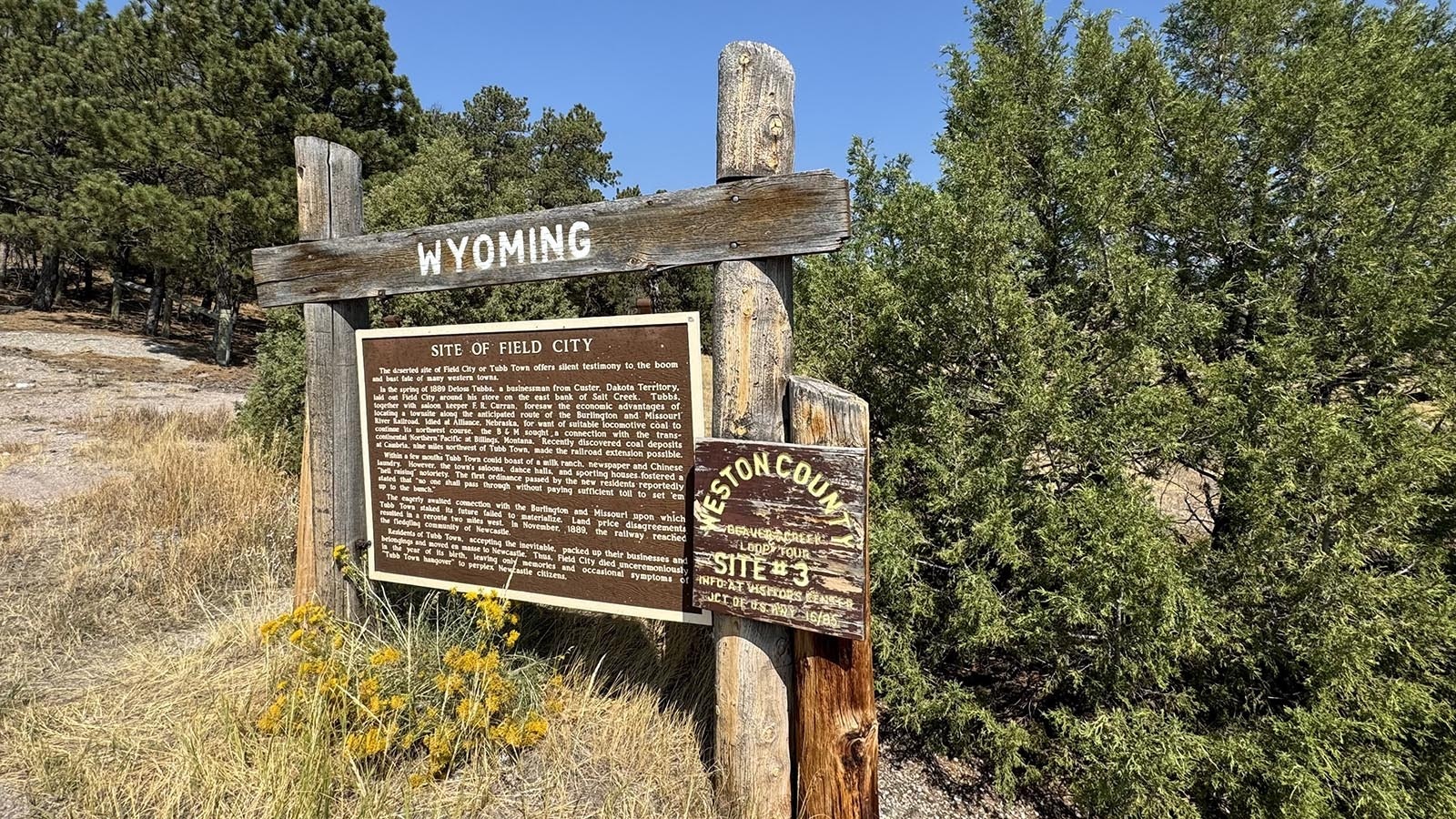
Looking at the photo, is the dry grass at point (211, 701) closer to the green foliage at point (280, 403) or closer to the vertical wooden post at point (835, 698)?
the vertical wooden post at point (835, 698)

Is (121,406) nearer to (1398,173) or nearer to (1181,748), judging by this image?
(1181,748)

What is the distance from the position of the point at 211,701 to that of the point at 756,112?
3571 mm

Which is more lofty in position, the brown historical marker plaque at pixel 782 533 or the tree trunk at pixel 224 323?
the tree trunk at pixel 224 323

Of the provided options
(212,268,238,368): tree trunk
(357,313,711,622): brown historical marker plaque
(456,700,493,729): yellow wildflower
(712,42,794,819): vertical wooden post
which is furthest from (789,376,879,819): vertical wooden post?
(212,268,238,368): tree trunk

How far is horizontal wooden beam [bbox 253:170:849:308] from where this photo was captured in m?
2.33

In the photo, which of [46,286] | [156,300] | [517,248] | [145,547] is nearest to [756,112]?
[517,248]

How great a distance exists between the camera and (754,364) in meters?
2.44

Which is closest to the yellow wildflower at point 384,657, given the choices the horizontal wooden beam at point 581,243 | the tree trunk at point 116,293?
the horizontal wooden beam at point 581,243

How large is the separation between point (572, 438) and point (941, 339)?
1.93 m

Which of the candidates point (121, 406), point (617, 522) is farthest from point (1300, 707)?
point (121, 406)

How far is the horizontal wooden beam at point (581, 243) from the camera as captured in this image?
233 centimetres

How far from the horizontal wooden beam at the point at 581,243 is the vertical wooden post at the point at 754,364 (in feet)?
0.35

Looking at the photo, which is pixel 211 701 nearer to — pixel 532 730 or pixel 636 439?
pixel 532 730

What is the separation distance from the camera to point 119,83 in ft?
52.9
